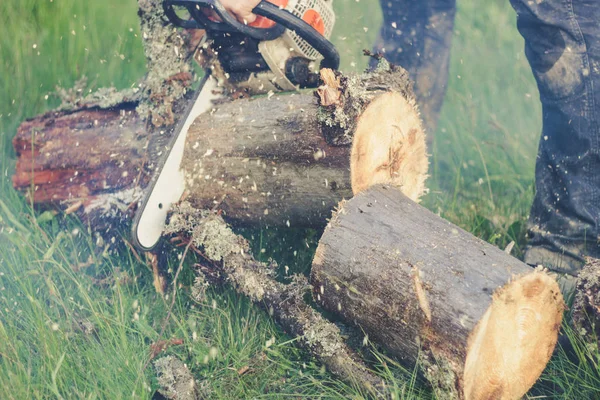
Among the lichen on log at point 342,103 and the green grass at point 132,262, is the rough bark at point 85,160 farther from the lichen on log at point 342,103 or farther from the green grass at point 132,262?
the lichen on log at point 342,103

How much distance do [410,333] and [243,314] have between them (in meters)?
0.84

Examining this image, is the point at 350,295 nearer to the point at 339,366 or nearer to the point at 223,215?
the point at 339,366

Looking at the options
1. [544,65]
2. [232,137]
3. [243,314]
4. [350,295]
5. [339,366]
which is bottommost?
[243,314]

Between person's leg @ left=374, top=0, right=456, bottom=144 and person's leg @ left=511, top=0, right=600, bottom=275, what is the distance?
1.17 metres

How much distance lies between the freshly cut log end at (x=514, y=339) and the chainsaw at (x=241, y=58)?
4.46 feet

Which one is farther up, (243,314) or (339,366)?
(339,366)

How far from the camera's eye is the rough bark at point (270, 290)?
2105 millimetres

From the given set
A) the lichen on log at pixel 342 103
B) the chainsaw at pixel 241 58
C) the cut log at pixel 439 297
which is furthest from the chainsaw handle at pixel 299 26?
the cut log at pixel 439 297

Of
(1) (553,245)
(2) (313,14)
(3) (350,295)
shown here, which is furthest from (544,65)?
(3) (350,295)

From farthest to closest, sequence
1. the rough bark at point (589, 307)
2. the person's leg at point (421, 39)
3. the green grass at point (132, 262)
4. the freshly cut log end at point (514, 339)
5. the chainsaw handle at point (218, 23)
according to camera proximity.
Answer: the person's leg at point (421, 39)
the chainsaw handle at point (218, 23)
the green grass at point (132, 262)
the rough bark at point (589, 307)
the freshly cut log end at point (514, 339)

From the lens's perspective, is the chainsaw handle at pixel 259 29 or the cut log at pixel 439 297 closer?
the cut log at pixel 439 297

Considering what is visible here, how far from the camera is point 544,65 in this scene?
262cm

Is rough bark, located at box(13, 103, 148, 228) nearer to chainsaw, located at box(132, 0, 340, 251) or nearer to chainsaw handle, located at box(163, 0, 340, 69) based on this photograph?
chainsaw, located at box(132, 0, 340, 251)

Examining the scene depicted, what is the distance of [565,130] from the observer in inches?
105
